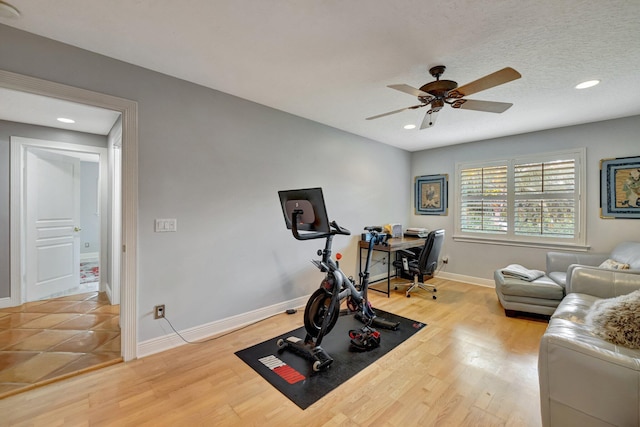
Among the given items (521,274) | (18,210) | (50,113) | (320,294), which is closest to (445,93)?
(320,294)

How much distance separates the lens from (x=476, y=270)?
4.60 m

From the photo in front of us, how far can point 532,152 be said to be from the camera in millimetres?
4059

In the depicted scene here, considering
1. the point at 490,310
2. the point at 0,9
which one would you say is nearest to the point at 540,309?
the point at 490,310

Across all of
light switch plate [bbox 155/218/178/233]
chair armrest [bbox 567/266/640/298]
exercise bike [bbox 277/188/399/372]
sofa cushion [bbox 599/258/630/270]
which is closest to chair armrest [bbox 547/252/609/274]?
sofa cushion [bbox 599/258/630/270]

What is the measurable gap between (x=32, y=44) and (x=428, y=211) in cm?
541

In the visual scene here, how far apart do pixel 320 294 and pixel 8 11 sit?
278 cm

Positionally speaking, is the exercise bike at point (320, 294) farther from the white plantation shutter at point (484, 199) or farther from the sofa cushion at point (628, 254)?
the white plantation shutter at point (484, 199)

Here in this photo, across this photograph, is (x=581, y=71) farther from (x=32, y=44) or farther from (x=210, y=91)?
(x=32, y=44)

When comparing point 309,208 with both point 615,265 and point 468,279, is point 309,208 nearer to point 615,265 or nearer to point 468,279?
point 615,265

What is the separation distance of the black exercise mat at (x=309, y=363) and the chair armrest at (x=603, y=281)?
1506mm

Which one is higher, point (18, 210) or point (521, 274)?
point (18, 210)

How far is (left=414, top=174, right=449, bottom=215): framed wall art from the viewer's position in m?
4.99

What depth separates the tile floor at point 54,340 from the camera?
2.06 m

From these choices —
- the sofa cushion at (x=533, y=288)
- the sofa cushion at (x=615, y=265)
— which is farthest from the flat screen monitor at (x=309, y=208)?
the sofa cushion at (x=615, y=265)
